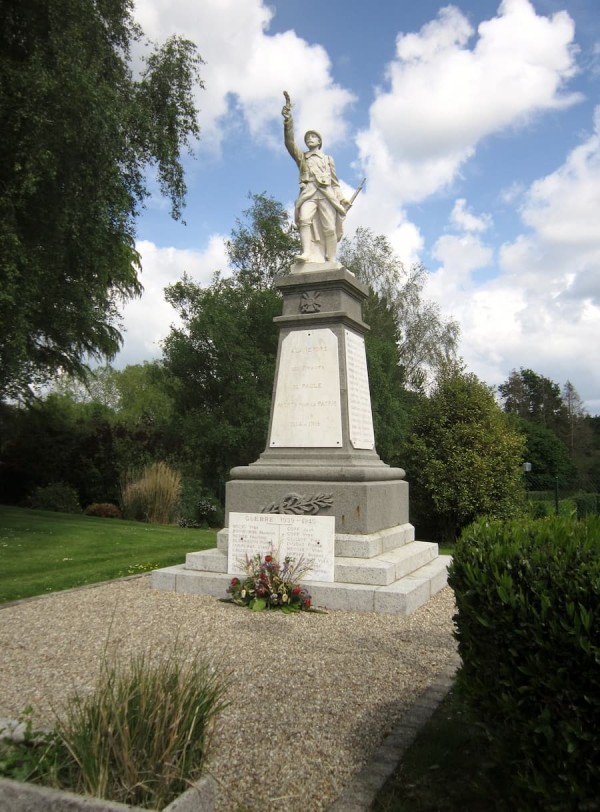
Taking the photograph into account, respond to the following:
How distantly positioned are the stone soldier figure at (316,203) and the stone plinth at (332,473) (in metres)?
0.42

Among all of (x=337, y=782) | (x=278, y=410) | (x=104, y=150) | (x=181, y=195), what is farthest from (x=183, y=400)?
(x=337, y=782)

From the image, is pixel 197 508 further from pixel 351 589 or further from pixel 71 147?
pixel 351 589

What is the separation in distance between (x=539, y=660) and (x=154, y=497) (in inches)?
668

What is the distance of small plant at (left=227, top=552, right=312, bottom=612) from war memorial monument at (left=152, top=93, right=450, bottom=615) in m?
0.15

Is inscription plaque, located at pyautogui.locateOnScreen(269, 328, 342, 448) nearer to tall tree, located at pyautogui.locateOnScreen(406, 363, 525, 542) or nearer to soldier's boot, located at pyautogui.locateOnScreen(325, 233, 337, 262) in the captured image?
soldier's boot, located at pyautogui.locateOnScreen(325, 233, 337, 262)

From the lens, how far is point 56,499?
20016mm

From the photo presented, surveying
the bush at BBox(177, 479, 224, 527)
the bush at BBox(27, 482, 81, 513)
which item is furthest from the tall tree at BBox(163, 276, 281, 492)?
the bush at BBox(27, 482, 81, 513)

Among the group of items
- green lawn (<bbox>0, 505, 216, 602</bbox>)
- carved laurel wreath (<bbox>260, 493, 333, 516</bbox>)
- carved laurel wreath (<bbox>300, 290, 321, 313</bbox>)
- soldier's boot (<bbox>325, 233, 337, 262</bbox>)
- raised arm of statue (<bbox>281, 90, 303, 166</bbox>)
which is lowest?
green lawn (<bbox>0, 505, 216, 602</bbox>)

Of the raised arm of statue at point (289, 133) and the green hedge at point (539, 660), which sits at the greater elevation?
the raised arm of statue at point (289, 133)

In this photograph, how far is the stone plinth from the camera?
6676 mm

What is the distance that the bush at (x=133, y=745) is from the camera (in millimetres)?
2320

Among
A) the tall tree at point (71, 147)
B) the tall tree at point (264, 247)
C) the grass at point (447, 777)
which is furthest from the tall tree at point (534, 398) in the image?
the grass at point (447, 777)

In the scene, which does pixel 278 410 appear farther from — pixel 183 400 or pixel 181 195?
pixel 183 400

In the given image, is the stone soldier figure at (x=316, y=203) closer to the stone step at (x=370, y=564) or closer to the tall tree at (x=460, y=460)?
the stone step at (x=370, y=564)
